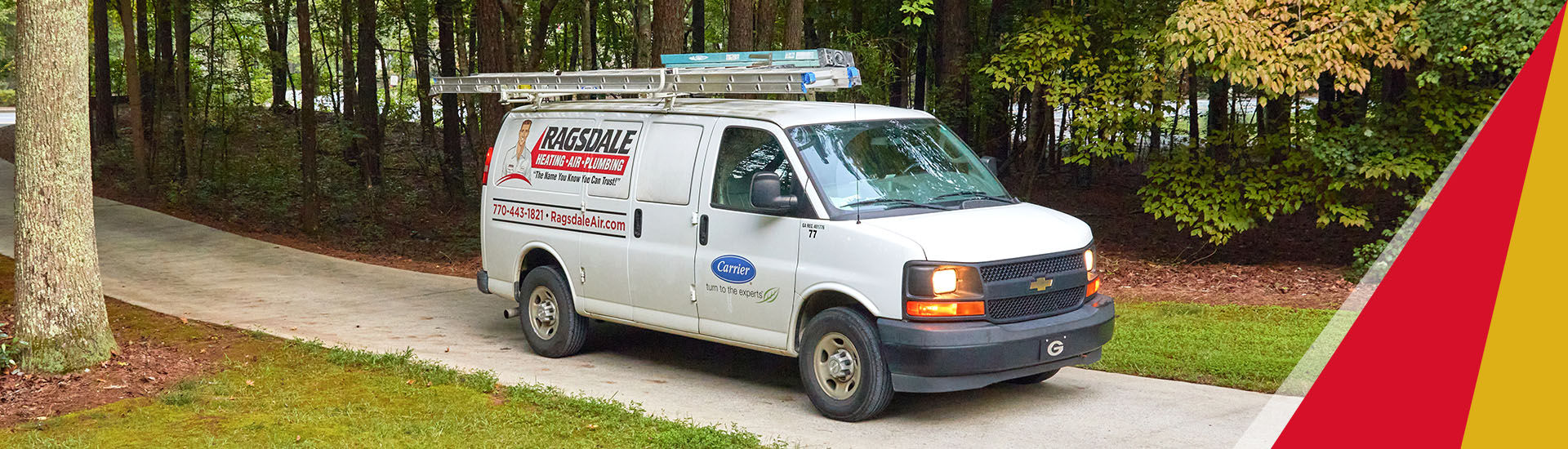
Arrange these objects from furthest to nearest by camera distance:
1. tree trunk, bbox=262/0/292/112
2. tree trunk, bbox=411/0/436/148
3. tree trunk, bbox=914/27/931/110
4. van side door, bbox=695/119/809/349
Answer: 1. tree trunk, bbox=411/0/436/148
2. tree trunk, bbox=914/27/931/110
3. tree trunk, bbox=262/0/292/112
4. van side door, bbox=695/119/809/349

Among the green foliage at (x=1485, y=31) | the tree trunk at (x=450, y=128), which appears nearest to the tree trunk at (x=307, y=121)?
the tree trunk at (x=450, y=128)

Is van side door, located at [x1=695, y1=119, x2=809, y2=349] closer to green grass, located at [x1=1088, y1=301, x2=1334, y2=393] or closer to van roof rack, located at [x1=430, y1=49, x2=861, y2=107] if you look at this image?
van roof rack, located at [x1=430, y1=49, x2=861, y2=107]

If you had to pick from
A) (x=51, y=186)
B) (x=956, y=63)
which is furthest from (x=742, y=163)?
(x=956, y=63)

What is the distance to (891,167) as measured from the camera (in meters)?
7.46

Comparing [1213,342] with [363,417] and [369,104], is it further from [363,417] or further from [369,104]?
[369,104]

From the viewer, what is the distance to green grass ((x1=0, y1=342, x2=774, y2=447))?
629 cm

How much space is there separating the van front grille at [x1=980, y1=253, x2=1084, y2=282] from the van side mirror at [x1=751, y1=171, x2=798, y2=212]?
4.10 feet

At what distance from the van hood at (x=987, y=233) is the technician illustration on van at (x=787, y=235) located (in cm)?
2

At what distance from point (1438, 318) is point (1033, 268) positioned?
3497mm

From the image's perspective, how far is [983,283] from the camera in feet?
21.4

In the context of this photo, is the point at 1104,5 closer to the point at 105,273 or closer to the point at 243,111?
the point at 105,273

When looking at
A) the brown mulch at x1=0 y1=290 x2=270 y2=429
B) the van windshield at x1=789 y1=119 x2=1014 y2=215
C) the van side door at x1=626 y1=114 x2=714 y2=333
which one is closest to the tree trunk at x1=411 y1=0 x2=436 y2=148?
the brown mulch at x1=0 y1=290 x2=270 y2=429

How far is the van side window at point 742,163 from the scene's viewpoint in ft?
24.4

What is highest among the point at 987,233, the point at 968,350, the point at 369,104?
the point at 369,104
